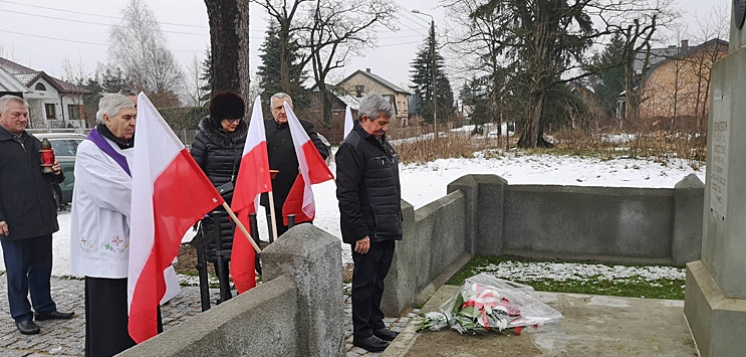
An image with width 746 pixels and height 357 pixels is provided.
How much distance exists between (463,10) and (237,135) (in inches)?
653

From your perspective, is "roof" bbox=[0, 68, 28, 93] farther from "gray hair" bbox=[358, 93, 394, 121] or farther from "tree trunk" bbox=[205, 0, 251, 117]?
"gray hair" bbox=[358, 93, 394, 121]

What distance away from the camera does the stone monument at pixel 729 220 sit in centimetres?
297

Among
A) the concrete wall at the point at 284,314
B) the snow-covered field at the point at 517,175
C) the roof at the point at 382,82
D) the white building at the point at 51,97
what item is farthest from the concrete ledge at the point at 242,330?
the roof at the point at 382,82

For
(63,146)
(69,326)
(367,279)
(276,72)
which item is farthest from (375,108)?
(276,72)

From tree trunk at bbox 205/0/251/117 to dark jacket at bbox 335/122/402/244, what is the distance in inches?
157

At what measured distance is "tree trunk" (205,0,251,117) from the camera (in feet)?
24.5

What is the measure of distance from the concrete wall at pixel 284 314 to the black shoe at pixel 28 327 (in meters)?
2.82

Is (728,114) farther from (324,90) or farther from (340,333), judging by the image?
(324,90)

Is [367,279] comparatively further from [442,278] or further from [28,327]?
[28,327]

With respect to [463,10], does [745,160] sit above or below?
below

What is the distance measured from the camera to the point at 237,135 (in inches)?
189

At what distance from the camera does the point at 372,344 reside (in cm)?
424

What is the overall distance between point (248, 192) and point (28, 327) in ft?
7.97

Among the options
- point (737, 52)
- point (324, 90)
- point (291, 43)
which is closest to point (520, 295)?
point (737, 52)
